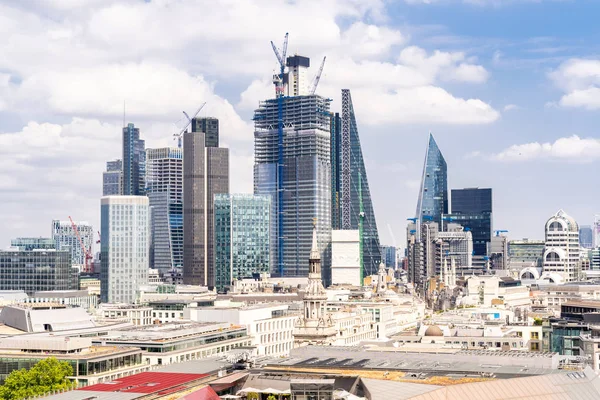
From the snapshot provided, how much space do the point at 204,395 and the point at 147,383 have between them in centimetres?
859

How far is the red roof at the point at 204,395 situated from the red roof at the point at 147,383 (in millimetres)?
4382

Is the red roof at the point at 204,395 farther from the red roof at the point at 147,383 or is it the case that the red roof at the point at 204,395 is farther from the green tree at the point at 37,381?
the green tree at the point at 37,381

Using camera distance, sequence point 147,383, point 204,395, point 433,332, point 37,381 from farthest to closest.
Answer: point 433,332
point 37,381
point 147,383
point 204,395

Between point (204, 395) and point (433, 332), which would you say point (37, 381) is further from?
point (433, 332)

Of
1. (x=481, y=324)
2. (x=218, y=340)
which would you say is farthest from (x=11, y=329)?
(x=481, y=324)

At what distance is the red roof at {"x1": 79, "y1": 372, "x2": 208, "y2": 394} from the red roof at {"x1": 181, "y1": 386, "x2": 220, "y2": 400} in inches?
173

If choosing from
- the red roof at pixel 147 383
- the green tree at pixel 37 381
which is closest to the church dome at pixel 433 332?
the green tree at pixel 37 381

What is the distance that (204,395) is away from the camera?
87000 millimetres

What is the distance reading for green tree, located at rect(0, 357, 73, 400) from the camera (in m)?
107

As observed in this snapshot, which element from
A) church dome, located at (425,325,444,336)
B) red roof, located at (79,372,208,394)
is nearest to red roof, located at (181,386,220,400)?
red roof, located at (79,372,208,394)

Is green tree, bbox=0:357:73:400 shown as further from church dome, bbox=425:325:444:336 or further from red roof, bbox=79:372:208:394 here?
church dome, bbox=425:325:444:336

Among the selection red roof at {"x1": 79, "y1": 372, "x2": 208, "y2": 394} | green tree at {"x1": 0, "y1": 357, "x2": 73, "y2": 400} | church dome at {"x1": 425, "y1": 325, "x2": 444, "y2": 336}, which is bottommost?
green tree at {"x1": 0, "y1": 357, "x2": 73, "y2": 400}

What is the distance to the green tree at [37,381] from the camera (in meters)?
107

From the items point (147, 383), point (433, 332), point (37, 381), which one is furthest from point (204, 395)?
point (433, 332)
